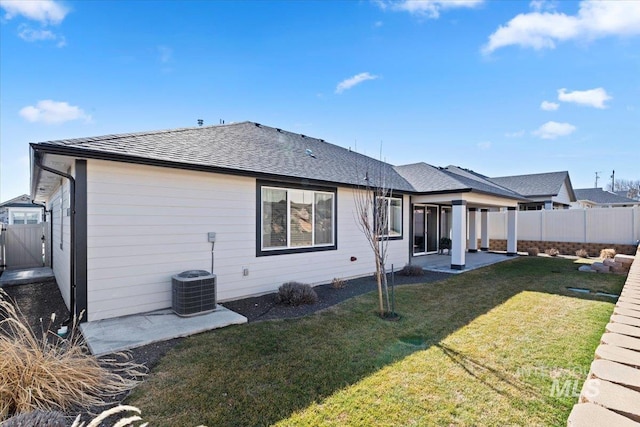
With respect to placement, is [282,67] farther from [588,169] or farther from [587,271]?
[588,169]

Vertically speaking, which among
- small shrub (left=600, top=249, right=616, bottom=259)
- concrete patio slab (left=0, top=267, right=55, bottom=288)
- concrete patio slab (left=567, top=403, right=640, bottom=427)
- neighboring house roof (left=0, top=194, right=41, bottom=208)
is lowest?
concrete patio slab (left=0, top=267, right=55, bottom=288)

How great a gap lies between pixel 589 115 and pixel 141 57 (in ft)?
58.5

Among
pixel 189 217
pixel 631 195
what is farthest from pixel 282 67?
pixel 631 195

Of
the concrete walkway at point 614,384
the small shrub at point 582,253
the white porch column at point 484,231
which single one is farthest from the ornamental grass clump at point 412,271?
the small shrub at point 582,253

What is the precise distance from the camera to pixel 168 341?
459 cm

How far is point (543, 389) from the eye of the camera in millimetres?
3307

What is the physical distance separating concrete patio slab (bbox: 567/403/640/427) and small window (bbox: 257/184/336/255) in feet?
20.2

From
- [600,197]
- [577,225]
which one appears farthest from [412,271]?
[600,197]

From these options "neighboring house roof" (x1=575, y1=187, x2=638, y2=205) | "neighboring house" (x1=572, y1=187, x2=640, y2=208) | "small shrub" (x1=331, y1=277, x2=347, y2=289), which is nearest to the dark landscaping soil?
"small shrub" (x1=331, y1=277, x2=347, y2=289)

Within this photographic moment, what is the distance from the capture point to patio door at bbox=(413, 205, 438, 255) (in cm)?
1493

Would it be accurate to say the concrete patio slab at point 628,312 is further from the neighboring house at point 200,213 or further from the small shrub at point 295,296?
the small shrub at point 295,296

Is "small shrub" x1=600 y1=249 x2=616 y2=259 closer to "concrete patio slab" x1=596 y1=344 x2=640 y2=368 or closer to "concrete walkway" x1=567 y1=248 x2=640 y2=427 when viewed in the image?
"concrete walkway" x1=567 y1=248 x2=640 y2=427

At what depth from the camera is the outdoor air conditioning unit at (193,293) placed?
5.51 meters

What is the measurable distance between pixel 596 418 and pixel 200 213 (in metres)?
6.23
